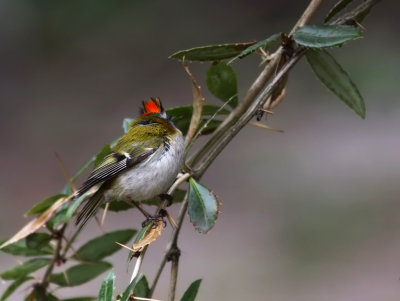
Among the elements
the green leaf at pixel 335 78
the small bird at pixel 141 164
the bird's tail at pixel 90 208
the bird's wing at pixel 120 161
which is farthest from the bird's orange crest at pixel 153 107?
the green leaf at pixel 335 78

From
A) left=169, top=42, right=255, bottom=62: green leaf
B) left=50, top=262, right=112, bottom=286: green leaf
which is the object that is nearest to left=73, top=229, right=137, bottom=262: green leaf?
left=50, top=262, right=112, bottom=286: green leaf

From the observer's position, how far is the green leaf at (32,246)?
1335 mm

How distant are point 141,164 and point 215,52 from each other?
0.61 m

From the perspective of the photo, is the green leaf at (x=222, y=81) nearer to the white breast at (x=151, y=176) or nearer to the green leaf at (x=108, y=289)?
the white breast at (x=151, y=176)

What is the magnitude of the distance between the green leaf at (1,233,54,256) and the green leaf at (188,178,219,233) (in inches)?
15.5

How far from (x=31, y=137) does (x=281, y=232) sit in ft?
12.9

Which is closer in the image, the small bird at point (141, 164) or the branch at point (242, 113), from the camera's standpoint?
the branch at point (242, 113)

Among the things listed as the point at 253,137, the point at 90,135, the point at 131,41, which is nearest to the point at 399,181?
the point at 253,137

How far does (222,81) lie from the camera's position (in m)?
1.33

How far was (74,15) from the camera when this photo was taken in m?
8.02

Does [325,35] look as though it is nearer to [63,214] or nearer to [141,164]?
[63,214]

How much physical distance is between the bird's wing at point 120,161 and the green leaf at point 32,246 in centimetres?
23

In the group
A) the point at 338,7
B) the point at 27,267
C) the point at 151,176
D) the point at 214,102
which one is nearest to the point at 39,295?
the point at 27,267

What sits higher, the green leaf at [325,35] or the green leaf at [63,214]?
the green leaf at [325,35]
